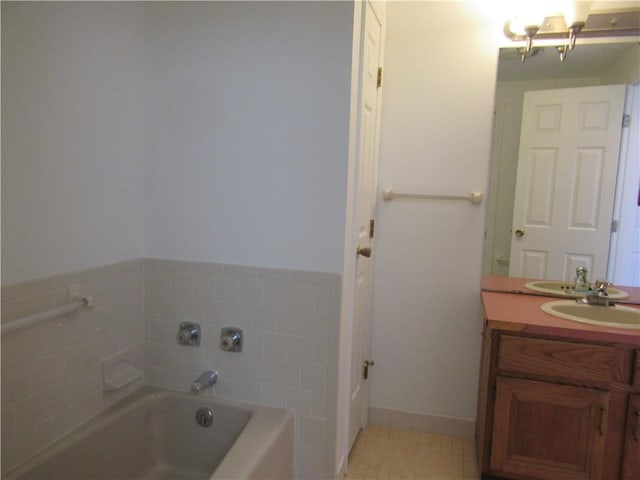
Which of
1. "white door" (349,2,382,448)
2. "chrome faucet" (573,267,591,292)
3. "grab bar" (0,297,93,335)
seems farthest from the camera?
"chrome faucet" (573,267,591,292)

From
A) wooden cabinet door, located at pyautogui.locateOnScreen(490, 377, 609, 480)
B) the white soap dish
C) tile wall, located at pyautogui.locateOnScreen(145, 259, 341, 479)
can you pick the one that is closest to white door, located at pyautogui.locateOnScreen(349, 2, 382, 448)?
tile wall, located at pyautogui.locateOnScreen(145, 259, 341, 479)

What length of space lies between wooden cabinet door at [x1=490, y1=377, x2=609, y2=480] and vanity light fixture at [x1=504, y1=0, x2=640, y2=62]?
154 centimetres

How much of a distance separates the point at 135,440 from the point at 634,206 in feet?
7.80

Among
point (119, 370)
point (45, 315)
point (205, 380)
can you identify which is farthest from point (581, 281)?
point (45, 315)

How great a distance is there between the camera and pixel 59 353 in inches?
55.2

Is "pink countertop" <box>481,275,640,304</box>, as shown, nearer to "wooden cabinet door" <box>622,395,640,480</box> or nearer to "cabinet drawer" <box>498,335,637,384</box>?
"cabinet drawer" <box>498,335,637,384</box>

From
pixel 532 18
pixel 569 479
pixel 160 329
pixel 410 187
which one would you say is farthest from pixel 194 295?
pixel 532 18

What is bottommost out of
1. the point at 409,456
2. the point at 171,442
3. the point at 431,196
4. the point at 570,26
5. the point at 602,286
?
the point at 409,456

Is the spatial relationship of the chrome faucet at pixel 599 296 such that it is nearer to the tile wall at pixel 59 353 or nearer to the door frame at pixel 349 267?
the door frame at pixel 349 267

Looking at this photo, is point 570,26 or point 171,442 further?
point 570,26

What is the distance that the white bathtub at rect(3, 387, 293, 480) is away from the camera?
1408 millimetres

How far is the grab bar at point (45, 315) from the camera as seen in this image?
3.84ft

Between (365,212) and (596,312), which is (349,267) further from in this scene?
(596,312)

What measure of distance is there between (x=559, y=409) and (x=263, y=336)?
121cm
